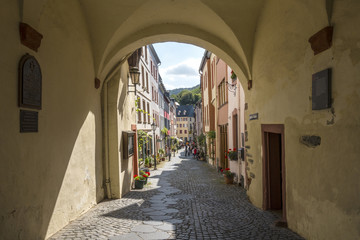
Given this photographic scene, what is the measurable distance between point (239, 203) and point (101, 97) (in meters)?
4.57

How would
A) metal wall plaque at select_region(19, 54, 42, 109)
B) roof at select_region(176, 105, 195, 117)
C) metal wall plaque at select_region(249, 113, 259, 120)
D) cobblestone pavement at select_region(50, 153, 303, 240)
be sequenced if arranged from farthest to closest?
roof at select_region(176, 105, 195, 117) < metal wall plaque at select_region(249, 113, 259, 120) < cobblestone pavement at select_region(50, 153, 303, 240) < metal wall plaque at select_region(19, 54, 42, 109)

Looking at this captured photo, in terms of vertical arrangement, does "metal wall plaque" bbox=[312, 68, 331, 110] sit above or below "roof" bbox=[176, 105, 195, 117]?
below

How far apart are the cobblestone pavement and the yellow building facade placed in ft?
1.09

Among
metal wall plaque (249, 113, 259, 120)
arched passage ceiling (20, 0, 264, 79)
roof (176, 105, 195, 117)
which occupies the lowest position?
metal wall plaque (249, 113, 259, 120)

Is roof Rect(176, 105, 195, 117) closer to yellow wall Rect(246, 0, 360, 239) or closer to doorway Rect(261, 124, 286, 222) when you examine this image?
doorway Rect(261, 124, 286, 222)

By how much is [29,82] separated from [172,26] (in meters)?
4.53

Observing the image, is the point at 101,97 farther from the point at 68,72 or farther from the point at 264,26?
the point at 264,26

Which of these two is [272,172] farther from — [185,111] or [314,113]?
[185,111]

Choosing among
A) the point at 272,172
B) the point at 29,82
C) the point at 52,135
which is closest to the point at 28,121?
the point at 29,82

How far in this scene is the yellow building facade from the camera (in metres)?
3.18

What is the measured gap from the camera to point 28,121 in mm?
3664

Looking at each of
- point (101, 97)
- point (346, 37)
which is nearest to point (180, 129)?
point (101, 97)

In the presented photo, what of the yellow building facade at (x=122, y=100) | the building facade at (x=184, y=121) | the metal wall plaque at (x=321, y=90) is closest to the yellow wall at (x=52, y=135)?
the yellow building facade at (x=122, y=100)

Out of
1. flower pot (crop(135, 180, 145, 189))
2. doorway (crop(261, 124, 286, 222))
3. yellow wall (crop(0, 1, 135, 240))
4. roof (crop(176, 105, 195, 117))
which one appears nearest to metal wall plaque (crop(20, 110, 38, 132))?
yellow wall (crop(0, 1, 135, 240))
